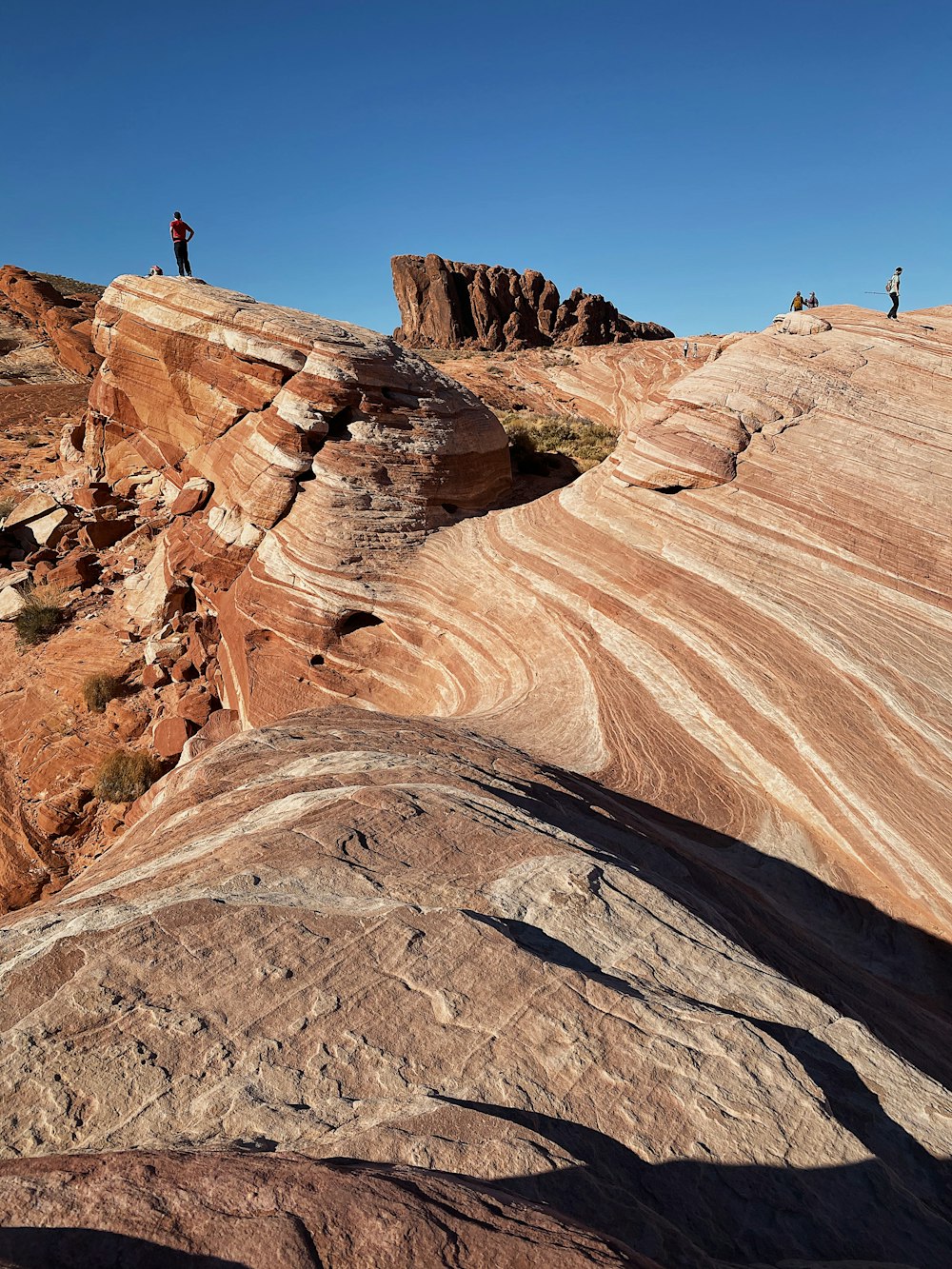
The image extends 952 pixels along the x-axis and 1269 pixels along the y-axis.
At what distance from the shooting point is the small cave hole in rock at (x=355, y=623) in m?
13.3

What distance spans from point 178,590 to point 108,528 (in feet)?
14.6

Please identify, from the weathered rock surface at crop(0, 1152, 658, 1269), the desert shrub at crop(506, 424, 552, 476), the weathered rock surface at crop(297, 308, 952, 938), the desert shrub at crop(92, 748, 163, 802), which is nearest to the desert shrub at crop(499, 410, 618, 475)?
the desert shrub at crop(506, 424, 552, 476)

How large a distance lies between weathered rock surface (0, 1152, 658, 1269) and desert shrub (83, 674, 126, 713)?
1360 cm

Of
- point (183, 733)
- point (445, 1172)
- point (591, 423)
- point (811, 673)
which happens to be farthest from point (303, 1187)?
point (591, 423)

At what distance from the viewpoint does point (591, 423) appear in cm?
2617

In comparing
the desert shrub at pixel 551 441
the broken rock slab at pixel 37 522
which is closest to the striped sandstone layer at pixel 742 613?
the desert shrub at pixel 551 441

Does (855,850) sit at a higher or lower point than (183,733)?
higher

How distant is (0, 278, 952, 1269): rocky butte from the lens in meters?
2.89

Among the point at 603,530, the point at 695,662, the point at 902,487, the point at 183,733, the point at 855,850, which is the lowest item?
the point at 183,733

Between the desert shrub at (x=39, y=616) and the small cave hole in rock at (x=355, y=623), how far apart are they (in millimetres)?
7641

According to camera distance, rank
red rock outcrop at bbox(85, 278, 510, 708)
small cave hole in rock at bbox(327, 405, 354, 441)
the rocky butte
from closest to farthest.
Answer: the rocky butte, red rock outcrop at bbox(85, 278, 510, 708), small cave hole in rock at bbox(327, 405, 354, 441)

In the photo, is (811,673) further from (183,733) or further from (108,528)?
(108,528)

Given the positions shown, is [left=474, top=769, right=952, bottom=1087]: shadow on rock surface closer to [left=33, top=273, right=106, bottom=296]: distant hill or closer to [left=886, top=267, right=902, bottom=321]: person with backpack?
[left=886, top=267, right=902, bottom=321]: person with backpack

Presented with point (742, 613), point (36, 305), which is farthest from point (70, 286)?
point (742, 613)
